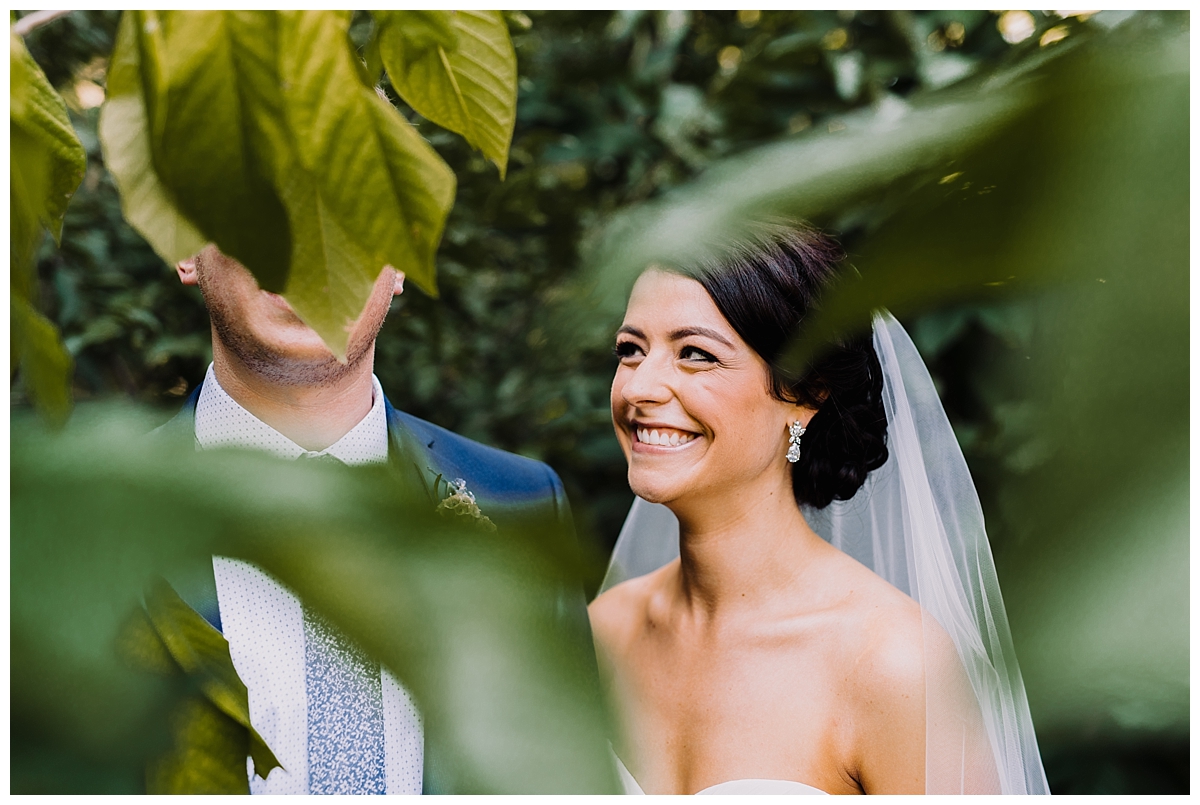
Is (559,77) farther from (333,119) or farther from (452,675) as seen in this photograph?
(452,675)

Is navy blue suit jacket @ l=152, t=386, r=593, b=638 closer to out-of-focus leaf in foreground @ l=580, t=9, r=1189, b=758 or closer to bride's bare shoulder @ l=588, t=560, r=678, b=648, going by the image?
bride's bare shoulder @ l=588, t=560, r=678, b=648

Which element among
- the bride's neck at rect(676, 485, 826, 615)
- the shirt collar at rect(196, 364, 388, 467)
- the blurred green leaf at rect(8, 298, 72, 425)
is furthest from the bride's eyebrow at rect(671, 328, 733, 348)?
the blurred green leaf at rect(8, 298, 72, 425)

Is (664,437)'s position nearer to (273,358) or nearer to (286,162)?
(273,358)

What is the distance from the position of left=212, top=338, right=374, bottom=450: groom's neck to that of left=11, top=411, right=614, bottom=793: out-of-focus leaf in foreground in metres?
0.81

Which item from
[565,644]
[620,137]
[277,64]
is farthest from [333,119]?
[620,137]

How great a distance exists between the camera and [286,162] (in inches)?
6.7

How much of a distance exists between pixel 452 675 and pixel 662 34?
1.42 metres

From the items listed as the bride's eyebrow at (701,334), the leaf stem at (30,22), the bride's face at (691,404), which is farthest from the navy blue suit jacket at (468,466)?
the leaf stem at (30,22)

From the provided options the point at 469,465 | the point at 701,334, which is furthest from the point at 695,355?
the point at 469,465

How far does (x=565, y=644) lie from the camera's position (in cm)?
10

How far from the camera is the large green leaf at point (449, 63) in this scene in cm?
26

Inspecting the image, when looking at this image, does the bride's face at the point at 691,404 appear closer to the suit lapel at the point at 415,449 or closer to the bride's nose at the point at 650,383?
the bride's nose at the point at 650,383

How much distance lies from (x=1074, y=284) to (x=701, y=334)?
85 cm

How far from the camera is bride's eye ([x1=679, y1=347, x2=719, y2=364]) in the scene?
94 cm
